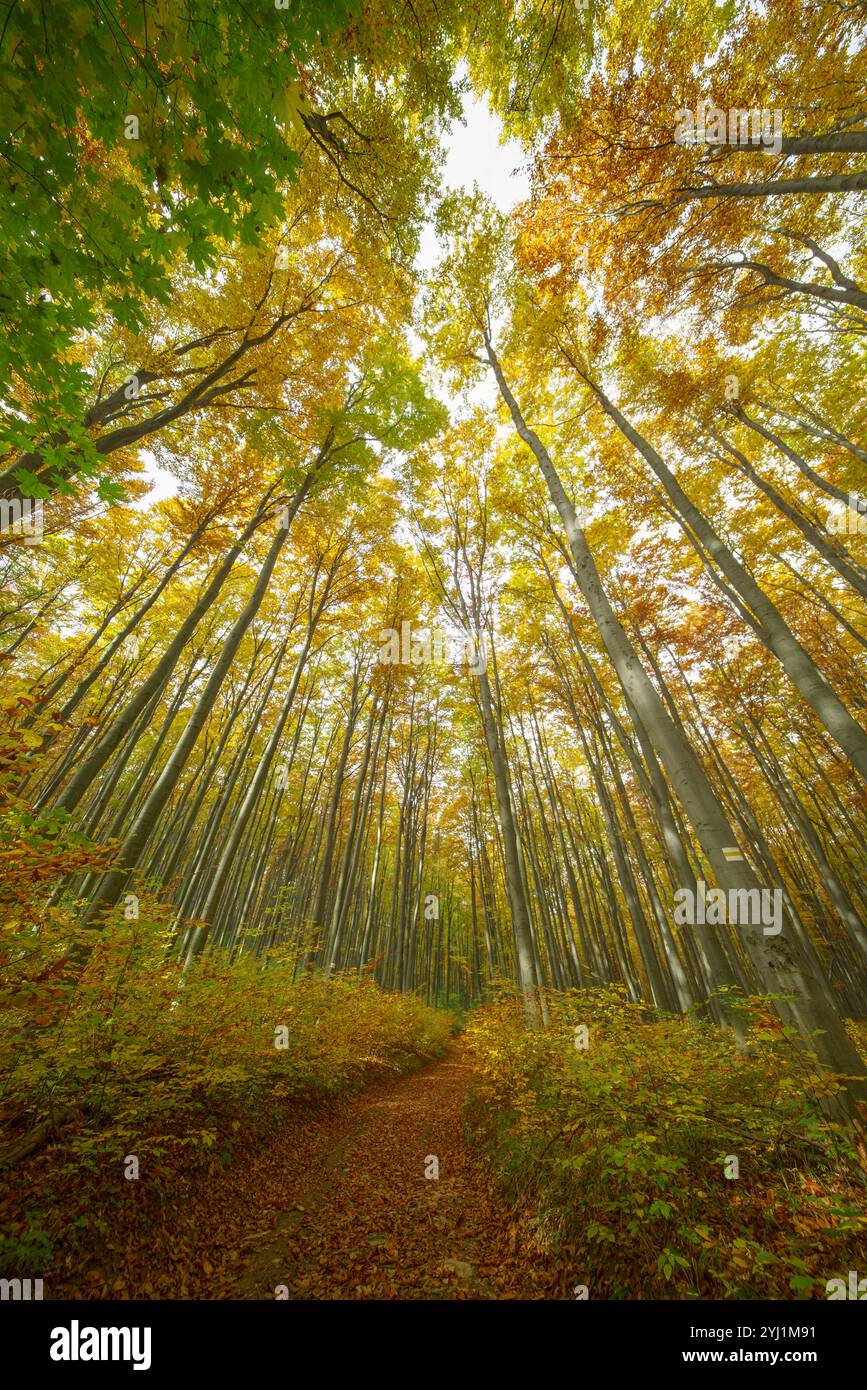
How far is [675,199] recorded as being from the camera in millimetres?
5988

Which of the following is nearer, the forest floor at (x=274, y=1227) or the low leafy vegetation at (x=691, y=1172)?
the low leafy vegetation at (x=691, y=1172)

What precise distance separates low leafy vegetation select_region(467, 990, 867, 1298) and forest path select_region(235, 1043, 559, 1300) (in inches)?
14.4

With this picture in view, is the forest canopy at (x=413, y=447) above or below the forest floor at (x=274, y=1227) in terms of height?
above

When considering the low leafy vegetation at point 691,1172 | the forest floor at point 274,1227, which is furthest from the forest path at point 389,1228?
the low leafy vegetation at point 691,1172

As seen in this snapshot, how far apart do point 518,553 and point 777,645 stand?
310 inches

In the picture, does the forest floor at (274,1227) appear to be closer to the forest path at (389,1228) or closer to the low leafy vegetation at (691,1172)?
the forest path at (389,1228)

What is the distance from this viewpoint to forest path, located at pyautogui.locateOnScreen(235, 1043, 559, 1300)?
9.66 ft

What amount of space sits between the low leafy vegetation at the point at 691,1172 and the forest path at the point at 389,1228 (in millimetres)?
365

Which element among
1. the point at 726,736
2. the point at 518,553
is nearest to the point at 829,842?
the point at 726,736

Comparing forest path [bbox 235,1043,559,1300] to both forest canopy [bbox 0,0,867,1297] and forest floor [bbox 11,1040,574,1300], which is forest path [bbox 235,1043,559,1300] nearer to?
forest floor [bbox 11,1040,574,1300]

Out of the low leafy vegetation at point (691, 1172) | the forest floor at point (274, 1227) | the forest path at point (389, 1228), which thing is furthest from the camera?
the forest path at point (389, 1228)

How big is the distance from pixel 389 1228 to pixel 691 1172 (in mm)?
2599

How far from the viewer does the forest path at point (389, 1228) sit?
2945 mm

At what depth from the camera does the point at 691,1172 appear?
3121mm
